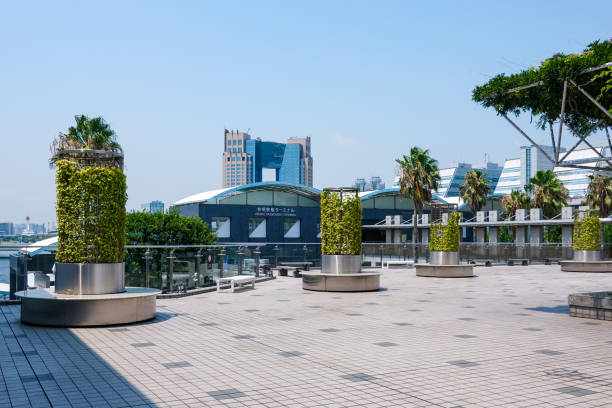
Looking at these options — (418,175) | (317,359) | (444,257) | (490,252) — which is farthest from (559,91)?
(418,175)

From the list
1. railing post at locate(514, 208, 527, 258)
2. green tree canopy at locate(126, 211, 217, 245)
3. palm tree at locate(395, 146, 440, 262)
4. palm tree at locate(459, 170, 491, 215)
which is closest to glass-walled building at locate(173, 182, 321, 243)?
palm tree at locate(395, 146, 440, 262)

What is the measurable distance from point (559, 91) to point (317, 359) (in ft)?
23.2

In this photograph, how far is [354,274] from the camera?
16.4m

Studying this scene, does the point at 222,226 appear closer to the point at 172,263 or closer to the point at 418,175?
the point at 418,175

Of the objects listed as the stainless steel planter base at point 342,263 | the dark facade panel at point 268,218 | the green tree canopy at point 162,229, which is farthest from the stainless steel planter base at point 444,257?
the dark facade panel at point 268,218

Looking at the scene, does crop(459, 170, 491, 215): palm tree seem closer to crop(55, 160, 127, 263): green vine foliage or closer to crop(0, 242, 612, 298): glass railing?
crop(0, 242, 612, 298): glass railing

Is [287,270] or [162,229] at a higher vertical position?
[162,229]

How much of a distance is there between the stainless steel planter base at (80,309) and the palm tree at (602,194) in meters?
48.6

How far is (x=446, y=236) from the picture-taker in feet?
76.3

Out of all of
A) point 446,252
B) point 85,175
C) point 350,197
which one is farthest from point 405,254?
point 85,175

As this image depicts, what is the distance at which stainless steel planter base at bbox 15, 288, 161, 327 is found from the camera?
32.1 ft

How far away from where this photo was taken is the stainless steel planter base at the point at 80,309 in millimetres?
9789

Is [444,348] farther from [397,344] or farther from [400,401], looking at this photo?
[400,401]

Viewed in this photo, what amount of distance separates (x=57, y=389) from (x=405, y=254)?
3220cm
